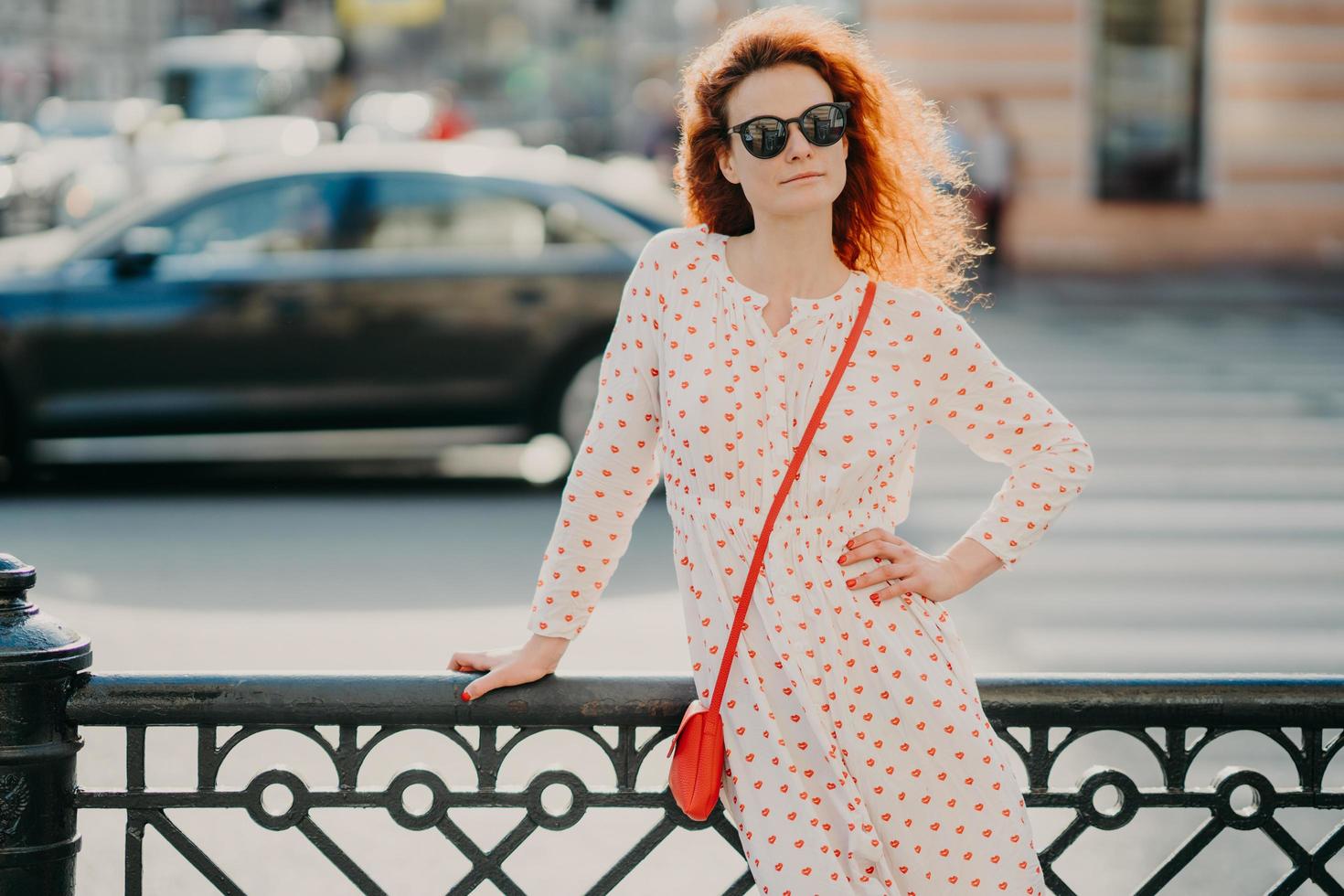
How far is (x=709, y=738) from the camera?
238cm

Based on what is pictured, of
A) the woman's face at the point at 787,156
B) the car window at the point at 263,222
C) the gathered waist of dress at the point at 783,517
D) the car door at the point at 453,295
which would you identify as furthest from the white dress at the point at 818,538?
the car window at the point at 263,222

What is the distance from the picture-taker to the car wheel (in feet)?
30.4

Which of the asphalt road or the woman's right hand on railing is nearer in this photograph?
the woman's right hand on railing

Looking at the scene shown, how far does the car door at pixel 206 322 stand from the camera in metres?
9.13

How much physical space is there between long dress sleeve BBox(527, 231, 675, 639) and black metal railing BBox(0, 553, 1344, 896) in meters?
0.16

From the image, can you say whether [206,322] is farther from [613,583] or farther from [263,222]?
[613,583]

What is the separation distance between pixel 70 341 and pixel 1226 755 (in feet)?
20.5

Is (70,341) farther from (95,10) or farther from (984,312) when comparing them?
(95,10)

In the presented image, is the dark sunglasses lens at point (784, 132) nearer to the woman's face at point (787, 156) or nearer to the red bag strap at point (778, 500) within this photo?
the woman's face at point (787, 156)

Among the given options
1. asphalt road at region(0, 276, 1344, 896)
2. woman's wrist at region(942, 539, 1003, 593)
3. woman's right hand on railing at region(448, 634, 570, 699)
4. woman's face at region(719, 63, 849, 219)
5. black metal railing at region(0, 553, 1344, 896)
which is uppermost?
woman's face at region(719, 63, 849, 219)

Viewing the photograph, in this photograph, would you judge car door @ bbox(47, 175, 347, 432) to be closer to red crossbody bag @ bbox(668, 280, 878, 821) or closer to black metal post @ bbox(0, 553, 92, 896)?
black metal post @ bbox(0, 553, 92, 896)

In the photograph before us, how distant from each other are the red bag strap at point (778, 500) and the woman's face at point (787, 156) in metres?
0.19

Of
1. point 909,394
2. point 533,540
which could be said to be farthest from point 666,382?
point 533,540

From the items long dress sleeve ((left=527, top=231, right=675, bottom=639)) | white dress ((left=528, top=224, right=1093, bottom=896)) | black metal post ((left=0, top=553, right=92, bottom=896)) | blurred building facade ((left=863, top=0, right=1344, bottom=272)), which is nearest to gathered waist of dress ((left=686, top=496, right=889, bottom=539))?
white dress ((left=528, top=224, right=1093, bottom=896))
